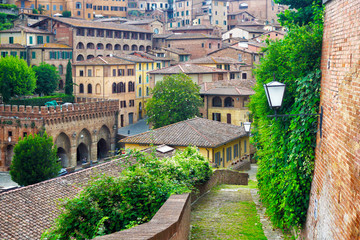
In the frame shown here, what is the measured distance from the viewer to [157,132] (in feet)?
106

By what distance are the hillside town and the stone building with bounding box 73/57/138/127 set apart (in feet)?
0.65

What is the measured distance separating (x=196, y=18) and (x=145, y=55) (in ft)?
107

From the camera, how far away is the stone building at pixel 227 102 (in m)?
49.0

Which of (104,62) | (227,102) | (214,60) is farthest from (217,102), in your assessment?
(104,62)

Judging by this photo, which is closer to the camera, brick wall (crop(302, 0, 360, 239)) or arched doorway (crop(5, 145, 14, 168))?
brick wall (crop(302, 0, 360, 239))

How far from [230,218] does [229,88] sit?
37892mm

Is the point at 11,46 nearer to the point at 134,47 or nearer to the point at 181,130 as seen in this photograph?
the point at 134,47

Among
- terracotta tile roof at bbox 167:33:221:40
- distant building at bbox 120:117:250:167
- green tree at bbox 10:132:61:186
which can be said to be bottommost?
green tree at bbox 10:132:61:186

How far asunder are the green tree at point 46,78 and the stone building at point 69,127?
287 inches

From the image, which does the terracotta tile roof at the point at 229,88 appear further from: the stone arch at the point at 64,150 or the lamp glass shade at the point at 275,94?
the lamp glass shade at the point at 275,94

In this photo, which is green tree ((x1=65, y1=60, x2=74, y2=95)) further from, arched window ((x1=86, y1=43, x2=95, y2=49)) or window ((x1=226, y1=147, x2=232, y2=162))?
window ((x1=226, y1=147, x2=232, y2=162))

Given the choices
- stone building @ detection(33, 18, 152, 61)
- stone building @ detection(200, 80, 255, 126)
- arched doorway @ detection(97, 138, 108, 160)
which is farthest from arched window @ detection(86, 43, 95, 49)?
stone building @ detection(200, 80, 255, 126)

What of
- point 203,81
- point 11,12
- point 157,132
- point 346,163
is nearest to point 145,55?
point 203,81

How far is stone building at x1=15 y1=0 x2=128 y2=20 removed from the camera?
90062mm
